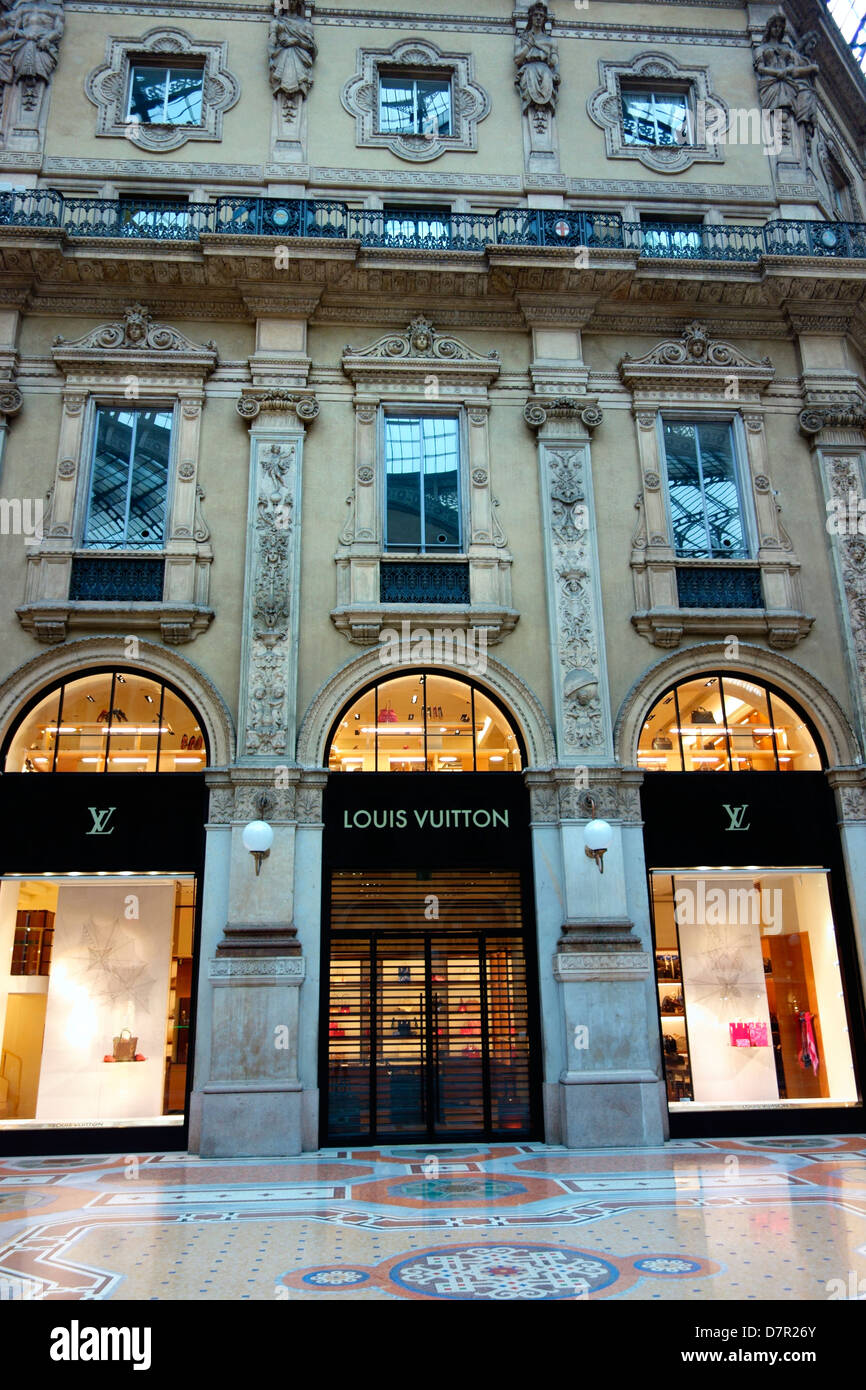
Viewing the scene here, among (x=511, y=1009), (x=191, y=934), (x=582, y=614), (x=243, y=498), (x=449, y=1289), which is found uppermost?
(x=243, y=498)

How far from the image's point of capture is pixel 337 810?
40.9 ft

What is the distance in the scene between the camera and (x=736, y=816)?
12.9 metres

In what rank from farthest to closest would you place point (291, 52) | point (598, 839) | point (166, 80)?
point (166, 80), point (291, 52), point (598, 839)

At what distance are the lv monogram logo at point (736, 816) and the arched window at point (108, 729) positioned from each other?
686cm

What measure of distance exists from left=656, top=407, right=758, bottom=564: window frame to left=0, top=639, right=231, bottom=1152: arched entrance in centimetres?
698

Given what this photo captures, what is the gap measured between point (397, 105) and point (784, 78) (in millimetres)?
6499

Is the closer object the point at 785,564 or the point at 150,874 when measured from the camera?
the point at 150,874

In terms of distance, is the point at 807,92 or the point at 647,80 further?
the point at 647,80

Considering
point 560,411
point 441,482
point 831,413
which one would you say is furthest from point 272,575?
point 831,413

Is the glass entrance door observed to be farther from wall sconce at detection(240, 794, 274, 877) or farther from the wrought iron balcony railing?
the wrought iron balcony railing

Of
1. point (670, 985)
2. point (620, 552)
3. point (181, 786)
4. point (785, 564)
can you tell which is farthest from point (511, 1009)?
point (785, 564)

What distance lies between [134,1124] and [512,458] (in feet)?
32.6

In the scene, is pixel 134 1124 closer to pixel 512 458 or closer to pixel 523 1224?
pixel 523 1224

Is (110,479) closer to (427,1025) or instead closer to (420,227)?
(420,227)
